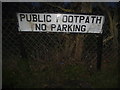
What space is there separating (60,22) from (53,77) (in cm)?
98

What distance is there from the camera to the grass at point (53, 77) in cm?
398

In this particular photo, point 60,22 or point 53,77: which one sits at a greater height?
point 60,22

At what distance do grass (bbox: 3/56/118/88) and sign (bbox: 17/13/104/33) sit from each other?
643mm

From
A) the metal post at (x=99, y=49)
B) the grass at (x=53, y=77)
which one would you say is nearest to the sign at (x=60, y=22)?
the metal post at (x=99, y=49)

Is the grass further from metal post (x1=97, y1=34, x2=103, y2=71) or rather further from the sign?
the sign

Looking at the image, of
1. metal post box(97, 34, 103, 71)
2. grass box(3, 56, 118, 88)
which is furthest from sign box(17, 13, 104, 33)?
grass box(3, 56, 118, 88)

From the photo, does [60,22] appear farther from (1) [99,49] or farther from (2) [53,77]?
(2) [53,77]

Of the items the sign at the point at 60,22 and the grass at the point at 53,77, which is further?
the grass at the point at 53,77

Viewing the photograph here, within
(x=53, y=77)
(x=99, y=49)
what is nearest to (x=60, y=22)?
(x=99, y=49)

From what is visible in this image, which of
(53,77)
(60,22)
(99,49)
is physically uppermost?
(60,22)

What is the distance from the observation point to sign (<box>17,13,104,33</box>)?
→ 370 cm

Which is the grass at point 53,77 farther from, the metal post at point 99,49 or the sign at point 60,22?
the sign at point 60,22

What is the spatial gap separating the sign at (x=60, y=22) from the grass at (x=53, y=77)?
0.64m

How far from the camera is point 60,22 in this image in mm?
3713
